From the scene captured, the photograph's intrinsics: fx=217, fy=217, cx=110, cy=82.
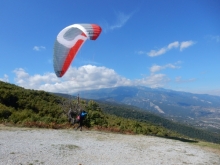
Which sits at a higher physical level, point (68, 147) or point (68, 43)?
point (68, 43)

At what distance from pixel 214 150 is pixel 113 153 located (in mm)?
7729

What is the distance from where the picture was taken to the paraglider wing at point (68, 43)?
13594 millimetres

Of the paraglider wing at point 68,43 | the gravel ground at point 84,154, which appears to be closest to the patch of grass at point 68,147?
the gravel ground at point 84,154

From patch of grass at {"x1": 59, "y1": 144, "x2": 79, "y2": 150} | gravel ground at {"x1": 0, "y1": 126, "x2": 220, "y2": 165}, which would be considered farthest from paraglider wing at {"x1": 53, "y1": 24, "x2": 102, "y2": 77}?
gravel ground at {"x1": 0, "y1": 126, "x2": 220, "y2": 165}

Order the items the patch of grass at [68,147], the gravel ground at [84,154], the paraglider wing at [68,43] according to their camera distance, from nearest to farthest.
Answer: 1. the gravel ground at [84,154]
2. the patch of grass at [68,147]
3. the paraglider wing at [68,43]

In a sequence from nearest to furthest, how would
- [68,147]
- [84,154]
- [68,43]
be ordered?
1. [84,154]
2. [68,147]
3. [68,43]

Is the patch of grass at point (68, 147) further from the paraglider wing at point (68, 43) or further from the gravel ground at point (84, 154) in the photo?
the paraglider wing at point (68, 43)

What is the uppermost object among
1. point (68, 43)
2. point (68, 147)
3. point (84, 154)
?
point (68, 43)

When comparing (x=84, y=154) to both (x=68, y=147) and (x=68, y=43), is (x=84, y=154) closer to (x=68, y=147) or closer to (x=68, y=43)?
(x=68, y=147)

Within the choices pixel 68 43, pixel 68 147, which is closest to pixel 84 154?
pixel 68 147

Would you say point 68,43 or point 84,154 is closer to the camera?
point 84,154

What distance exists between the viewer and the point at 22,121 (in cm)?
1759

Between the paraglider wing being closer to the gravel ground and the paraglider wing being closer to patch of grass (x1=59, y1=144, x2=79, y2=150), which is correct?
patch of grass (x1=59, y1=144, x2=79, y2=150)

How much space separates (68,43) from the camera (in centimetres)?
1391
